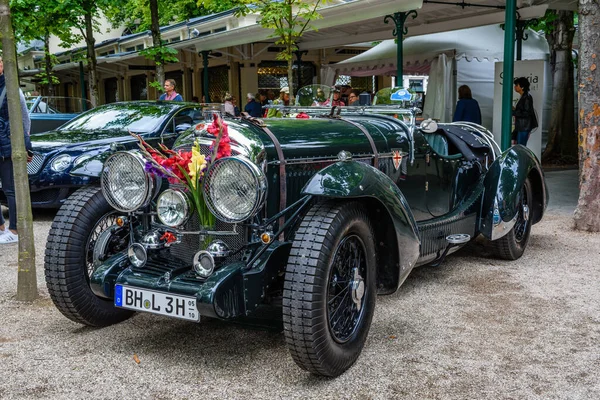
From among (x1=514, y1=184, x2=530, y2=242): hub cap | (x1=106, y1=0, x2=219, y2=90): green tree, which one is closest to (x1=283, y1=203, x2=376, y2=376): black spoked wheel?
(x1=514, y1=184, x2=530, y2=242): hub cap

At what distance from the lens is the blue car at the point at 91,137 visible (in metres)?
7.60

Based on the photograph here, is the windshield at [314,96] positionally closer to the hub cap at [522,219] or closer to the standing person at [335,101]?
the standing person at [335,101]

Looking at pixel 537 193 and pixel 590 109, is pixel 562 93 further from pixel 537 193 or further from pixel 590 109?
pixel 537 193

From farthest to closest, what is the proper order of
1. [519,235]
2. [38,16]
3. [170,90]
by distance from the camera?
[38,16] < [170,90] < [519,235]

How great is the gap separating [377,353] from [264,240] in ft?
3.11

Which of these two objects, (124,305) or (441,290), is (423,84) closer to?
(441,290)

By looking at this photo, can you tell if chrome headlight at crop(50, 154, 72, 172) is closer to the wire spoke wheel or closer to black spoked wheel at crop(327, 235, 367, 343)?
the wire spoke wheel

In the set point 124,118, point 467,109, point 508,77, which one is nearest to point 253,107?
point 467,109

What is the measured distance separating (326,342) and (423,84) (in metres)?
2.91

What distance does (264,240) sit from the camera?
3.41 meters

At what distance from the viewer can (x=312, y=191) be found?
3.24m

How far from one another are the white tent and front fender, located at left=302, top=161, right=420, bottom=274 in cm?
1011

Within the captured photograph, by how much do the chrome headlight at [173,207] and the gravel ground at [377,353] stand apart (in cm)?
76

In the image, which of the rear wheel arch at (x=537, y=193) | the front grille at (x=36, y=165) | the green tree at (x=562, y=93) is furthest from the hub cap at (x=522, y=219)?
the green tree at (x=562, y=93)
